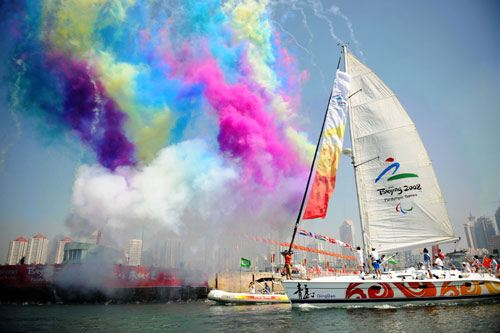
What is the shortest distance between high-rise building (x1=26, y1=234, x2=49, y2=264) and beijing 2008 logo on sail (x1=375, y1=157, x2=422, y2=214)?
71186 mm

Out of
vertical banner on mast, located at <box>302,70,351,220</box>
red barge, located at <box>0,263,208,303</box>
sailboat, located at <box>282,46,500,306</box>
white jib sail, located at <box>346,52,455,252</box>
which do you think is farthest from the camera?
red barge, located at <box>0,263,208,303</box>

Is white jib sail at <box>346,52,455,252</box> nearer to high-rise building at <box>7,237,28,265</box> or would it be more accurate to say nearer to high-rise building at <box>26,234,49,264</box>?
high-rise building at <box>26,234,49,264</box>

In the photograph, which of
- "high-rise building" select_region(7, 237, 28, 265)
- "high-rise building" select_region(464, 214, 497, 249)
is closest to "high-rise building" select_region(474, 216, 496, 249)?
"high-rise building" select_region(464, 214, 497, 249)

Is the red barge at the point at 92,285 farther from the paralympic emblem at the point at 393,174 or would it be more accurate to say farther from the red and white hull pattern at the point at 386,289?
the paralympic emblem at the point at 393,174

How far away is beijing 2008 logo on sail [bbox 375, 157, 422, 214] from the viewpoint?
17.2 meters

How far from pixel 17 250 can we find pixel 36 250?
12.0 feet

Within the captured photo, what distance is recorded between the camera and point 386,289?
47.6ft

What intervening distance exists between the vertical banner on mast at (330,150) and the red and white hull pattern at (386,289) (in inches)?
150

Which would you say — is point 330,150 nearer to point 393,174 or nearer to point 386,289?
point 393,174

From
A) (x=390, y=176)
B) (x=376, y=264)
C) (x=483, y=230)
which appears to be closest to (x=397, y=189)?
(x=390, y=176)

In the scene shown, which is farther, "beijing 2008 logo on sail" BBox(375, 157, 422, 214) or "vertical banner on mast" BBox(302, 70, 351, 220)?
"beijing 2008 logo on sail" BBox(375, 157, 422, 214)

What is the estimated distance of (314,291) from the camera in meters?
15.0

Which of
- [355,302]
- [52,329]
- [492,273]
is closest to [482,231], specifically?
[492,273]

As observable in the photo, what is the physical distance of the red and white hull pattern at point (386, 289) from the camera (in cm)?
1451
